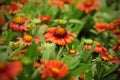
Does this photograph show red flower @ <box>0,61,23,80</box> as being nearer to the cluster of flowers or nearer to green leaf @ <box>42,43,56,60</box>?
the cluster of flowers

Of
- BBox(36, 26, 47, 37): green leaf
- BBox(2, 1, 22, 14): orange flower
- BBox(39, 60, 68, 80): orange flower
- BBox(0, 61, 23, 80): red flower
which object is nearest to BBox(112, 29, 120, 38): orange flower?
BBox(36, 26, 47, 37): green leaf

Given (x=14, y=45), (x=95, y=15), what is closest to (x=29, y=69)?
(x=14, y=45)

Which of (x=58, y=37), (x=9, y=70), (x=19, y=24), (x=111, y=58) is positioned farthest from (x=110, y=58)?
(x=9, y=70)

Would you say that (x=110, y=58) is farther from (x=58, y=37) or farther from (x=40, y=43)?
(x=40, y=43)

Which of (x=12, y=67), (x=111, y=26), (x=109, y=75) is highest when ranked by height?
(x=12, y=67)

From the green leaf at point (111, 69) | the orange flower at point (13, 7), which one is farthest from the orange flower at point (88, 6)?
the green leaf at point (111, 69)

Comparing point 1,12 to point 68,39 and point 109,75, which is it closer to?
point 68,39

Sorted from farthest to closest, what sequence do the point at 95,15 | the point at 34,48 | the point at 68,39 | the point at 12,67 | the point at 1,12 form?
1. the point at 95,15
2. the point at 1,12
3. the point at 68,39
4. the point at 34,48
5. the point at 12,67
